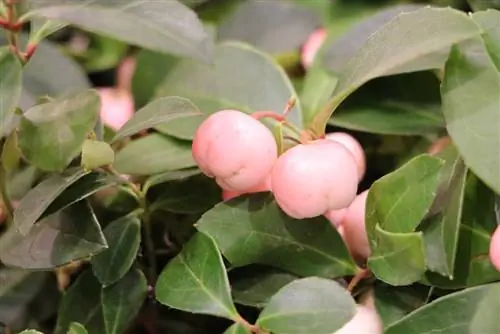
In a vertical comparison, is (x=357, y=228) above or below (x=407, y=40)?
below

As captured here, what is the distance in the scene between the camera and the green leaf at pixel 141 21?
34 cm

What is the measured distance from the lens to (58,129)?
393 mm

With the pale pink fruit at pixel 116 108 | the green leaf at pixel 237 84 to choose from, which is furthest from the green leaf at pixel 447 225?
the pale pink fruit at pixel 116 108

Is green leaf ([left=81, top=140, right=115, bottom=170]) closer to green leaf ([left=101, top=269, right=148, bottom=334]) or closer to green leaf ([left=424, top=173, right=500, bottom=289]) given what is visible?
green leaf ([left=101, top=269, right=148, bottom=334])

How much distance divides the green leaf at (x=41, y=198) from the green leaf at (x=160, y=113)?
29 millimetres

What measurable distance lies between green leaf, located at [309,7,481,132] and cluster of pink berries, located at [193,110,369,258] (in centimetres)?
4

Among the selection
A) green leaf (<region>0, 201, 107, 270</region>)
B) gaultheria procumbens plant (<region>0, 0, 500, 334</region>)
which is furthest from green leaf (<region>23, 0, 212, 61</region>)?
green leaf (<region>0, 201, 107, 270</region>)

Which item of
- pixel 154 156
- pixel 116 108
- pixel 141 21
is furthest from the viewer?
pixel 116 108

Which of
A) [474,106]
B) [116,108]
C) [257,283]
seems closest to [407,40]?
[474,106]

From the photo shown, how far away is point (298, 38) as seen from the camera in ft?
2.07

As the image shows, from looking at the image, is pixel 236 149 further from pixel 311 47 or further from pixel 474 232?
pixel 311 47

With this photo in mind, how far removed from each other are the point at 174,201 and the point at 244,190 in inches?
2.0

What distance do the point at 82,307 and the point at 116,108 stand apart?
189mm

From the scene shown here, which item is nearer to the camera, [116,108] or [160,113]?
[160,113]
